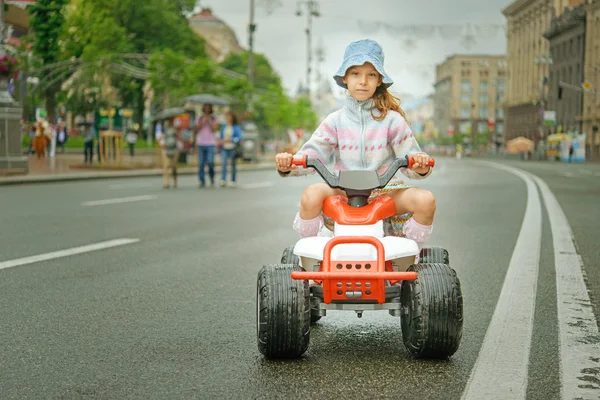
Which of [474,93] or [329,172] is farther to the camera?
[474,93]

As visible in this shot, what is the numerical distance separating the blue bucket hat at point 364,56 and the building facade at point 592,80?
81.5m

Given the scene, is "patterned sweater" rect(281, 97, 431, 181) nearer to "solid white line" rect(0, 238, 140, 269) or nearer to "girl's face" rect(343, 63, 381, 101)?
"girl's face" rect(343, 63, 381, 101)

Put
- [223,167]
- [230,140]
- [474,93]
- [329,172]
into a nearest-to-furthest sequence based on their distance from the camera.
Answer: [329,172] < [223,167] < [230,140] < [474,93]

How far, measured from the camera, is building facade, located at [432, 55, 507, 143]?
570ft

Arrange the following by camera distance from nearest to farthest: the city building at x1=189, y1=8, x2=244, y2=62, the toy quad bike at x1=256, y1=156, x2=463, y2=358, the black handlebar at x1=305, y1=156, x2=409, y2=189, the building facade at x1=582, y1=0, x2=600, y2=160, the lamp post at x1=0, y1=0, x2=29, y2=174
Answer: the toy quad bike at x1=256, y1=156, x2=463, y2=358 < the black handlebar at x1=305, y1=156, x2=409, y2=189 < the lamp post at x1=0, y1=0, x2=29, y2=174 < the building facade at x1=582, y1=0, x2=600, y2=160 < the city building at x1=189, y1=8, x2=244, y2=62

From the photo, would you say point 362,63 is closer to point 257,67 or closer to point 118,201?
point 118,201

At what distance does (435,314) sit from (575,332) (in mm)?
1109

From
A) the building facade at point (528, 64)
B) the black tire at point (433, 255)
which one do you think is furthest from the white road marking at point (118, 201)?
the building facade at point (528, 64)

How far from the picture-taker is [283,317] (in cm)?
373

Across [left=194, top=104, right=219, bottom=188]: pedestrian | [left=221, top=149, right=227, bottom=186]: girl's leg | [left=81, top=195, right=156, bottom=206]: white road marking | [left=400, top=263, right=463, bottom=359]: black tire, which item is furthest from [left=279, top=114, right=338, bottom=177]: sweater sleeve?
[left=221, top=149, right=227, bottom=186]: girl's leg

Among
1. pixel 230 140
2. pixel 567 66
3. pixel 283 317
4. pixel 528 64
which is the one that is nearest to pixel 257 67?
pixel 528 64

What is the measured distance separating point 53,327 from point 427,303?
6.41ft

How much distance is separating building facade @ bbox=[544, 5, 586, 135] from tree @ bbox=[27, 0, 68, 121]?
55795 mm

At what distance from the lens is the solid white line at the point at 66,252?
6959 mm
